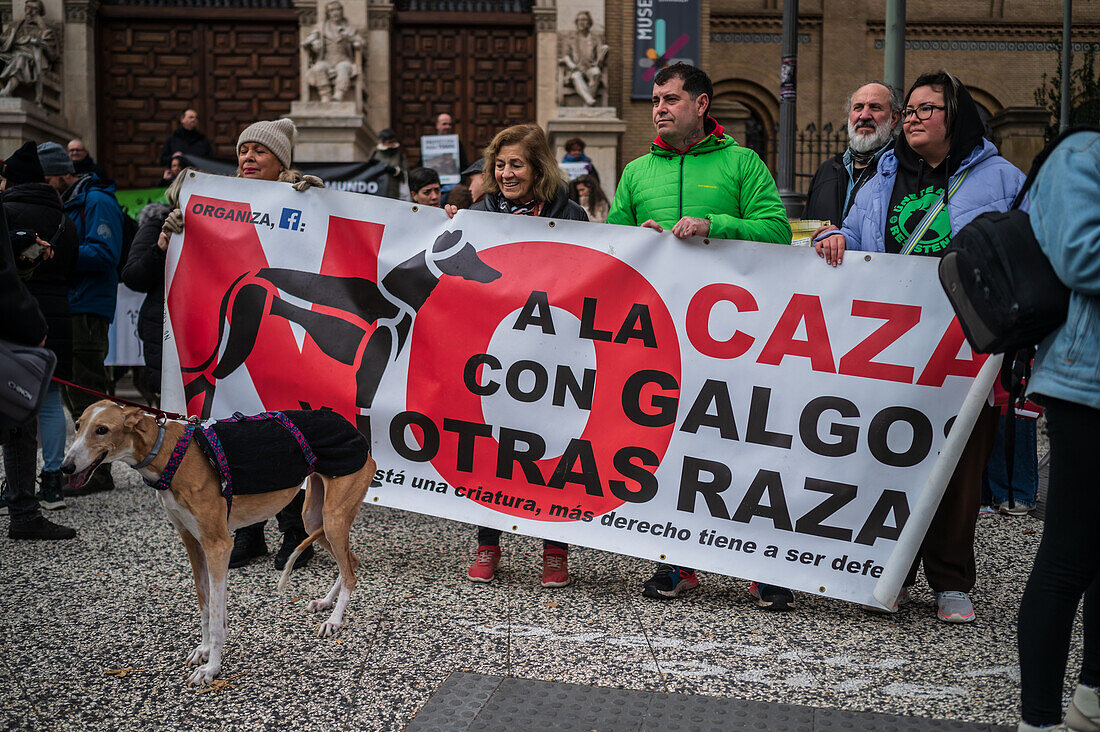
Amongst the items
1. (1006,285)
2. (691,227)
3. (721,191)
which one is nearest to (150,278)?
(691,227)

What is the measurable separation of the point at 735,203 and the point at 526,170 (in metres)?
1.08

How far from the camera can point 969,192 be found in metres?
4.34

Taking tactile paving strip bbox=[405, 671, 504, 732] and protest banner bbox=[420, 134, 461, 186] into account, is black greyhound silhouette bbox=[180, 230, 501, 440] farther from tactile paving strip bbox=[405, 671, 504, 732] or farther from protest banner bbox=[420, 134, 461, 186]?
protest banner bbox=[420, 134, 461, 186]

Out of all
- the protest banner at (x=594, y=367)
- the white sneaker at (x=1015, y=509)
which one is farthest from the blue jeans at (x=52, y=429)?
the white sneaker at (x=1015, y=509)

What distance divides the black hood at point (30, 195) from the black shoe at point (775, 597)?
4964 millimetres

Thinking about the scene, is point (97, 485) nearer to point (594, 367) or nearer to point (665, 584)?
point (594, 367)

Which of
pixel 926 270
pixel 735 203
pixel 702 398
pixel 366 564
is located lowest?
pixel 366 564

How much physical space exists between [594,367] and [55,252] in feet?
12.2

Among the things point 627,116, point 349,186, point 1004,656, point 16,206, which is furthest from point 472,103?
point 1004,656

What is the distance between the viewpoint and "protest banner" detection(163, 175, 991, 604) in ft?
14.6

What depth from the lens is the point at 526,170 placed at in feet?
16.4

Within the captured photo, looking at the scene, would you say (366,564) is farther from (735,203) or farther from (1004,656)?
(1004,656)

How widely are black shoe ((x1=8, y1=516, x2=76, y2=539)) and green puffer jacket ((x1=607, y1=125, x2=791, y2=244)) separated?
3920 millimetres

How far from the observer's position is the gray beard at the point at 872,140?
206 inches
